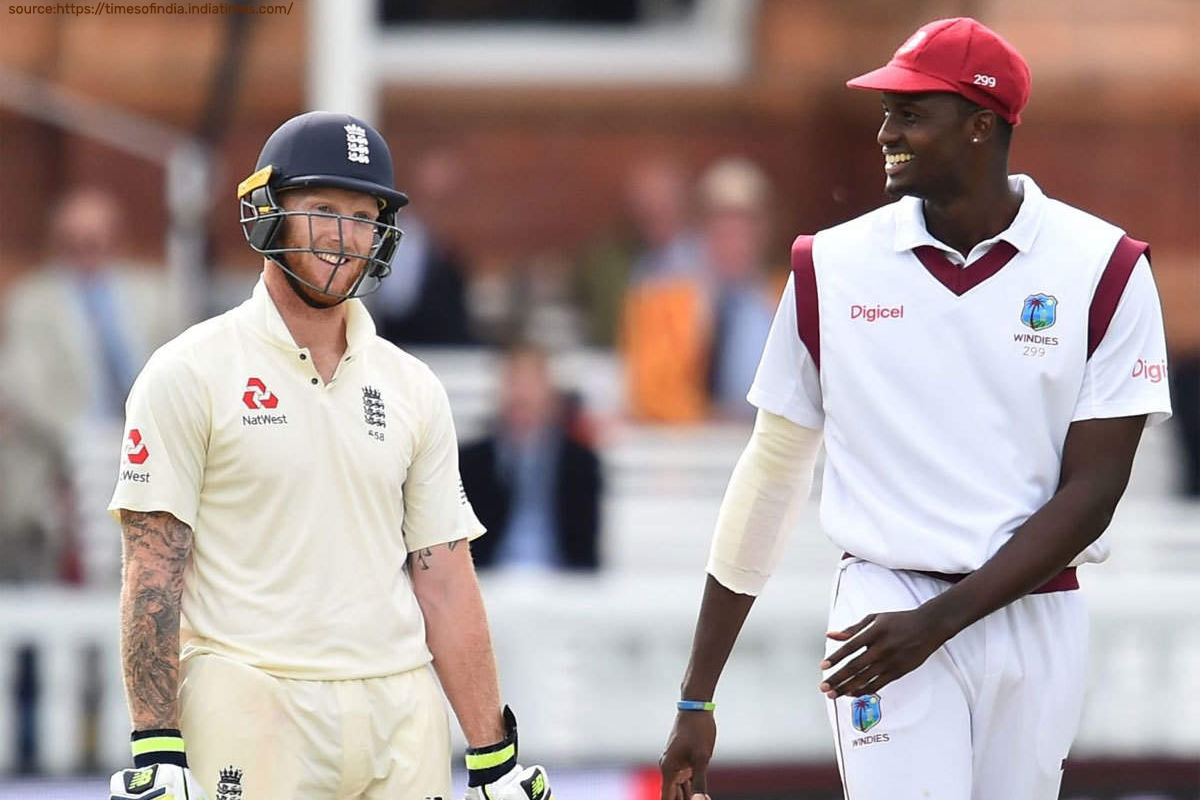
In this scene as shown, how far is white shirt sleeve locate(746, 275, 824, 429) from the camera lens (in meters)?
3.93

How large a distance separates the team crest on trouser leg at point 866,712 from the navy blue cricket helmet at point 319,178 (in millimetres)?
1070

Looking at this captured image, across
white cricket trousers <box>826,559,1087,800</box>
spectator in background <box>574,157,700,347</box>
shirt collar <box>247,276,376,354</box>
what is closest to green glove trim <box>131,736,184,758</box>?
shirt collar <box>247,276,376,354</box>

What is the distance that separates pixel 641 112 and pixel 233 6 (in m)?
2.18

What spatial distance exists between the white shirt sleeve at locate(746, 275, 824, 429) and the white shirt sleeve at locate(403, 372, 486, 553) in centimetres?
53

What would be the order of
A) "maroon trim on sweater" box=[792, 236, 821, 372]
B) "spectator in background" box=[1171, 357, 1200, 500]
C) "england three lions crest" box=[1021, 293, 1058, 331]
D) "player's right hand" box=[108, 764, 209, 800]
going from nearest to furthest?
"player's right hand" box=[108, 764, 209, 800] → "england three lions crest" box=[1021, 293, 1058, 331] → "maroon trim on sweater" box=[792, 236, 821, 372] → "spectator in background" box=[1171, 357, 1200, 500]

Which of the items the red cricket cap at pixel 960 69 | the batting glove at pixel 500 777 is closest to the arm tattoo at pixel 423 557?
the batting glove at pixel 500 777

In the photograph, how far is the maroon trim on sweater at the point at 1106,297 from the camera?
3.75 m

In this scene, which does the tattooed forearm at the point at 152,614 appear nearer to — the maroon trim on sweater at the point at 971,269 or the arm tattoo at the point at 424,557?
the arm tattoo at the point at 424,557

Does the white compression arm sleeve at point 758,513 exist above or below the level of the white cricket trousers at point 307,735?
above

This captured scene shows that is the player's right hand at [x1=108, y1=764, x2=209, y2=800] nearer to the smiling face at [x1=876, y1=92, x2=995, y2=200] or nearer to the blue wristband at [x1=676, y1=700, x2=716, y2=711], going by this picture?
the blue wristband at [x1=676, y1=700, x2=716, y2=711]

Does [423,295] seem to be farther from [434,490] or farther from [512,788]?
[512,788]

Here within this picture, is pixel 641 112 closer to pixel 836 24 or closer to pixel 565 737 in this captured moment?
pixel 836 24

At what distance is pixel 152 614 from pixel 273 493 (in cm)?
A: 28

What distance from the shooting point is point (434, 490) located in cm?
396
